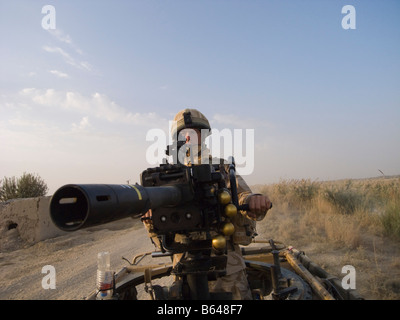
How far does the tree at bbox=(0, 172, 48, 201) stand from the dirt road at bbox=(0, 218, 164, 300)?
605 centimetres

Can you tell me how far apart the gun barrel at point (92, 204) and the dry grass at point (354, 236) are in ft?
15.9

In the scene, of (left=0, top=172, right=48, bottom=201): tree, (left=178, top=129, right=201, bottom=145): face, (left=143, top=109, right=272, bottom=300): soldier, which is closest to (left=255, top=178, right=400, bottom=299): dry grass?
(left=143, top=109, right=272, bottom=300): soldier

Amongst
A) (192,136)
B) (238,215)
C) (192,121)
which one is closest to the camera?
(238,215)

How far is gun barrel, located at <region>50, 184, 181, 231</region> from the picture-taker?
3.24 ft

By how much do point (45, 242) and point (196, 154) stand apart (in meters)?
9.95

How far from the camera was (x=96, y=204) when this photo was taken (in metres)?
0.98

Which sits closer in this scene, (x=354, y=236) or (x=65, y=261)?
(x=354, y=236)

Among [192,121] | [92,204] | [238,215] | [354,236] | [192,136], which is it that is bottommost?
[354,236]

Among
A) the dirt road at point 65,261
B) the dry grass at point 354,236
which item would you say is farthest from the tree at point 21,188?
the dry grass at point 354,236

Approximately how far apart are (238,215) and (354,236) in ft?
18.3

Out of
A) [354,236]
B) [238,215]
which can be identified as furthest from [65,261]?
[354,236]

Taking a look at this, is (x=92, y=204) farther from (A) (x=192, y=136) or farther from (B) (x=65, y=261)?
(B) (x=65, y=261)

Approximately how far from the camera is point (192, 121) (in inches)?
136
